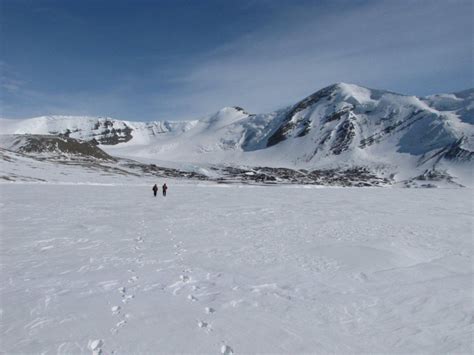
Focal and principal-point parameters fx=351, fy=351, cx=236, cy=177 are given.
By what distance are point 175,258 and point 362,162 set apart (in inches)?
7372

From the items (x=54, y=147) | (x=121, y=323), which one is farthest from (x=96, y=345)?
(x=54, y=147)

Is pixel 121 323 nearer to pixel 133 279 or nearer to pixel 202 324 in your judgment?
pixel 202 324

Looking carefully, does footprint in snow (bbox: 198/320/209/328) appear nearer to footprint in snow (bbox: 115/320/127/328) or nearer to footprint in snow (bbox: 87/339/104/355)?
footprint in snow (bbox: 115/320/127/328)

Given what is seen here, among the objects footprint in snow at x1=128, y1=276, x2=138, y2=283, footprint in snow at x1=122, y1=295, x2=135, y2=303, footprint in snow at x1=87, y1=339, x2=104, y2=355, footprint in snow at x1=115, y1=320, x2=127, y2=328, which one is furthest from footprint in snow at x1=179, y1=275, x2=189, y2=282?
footprint in snow at x1=87, y1=339, x2=104, y2=355

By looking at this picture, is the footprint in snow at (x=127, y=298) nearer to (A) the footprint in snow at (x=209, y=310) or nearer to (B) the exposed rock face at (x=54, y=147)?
(A) the footprint in snow at (x=209, y=310)

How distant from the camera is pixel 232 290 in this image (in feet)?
29.4

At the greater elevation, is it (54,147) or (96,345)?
(54,147)

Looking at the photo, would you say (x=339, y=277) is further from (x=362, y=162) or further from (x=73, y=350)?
(x=362, y=162)

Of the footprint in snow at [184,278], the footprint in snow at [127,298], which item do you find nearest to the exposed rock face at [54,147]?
the footprint in snow at [184,278]

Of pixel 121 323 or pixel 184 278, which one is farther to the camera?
pixel 184 278

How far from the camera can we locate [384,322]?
7.29 metres

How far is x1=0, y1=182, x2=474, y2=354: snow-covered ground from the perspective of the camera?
645cm

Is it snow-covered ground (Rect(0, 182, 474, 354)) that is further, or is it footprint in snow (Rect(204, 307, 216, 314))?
footprint in snow (Rect(204, 307, 216, 314))

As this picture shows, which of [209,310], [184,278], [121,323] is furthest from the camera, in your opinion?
[184,278]
